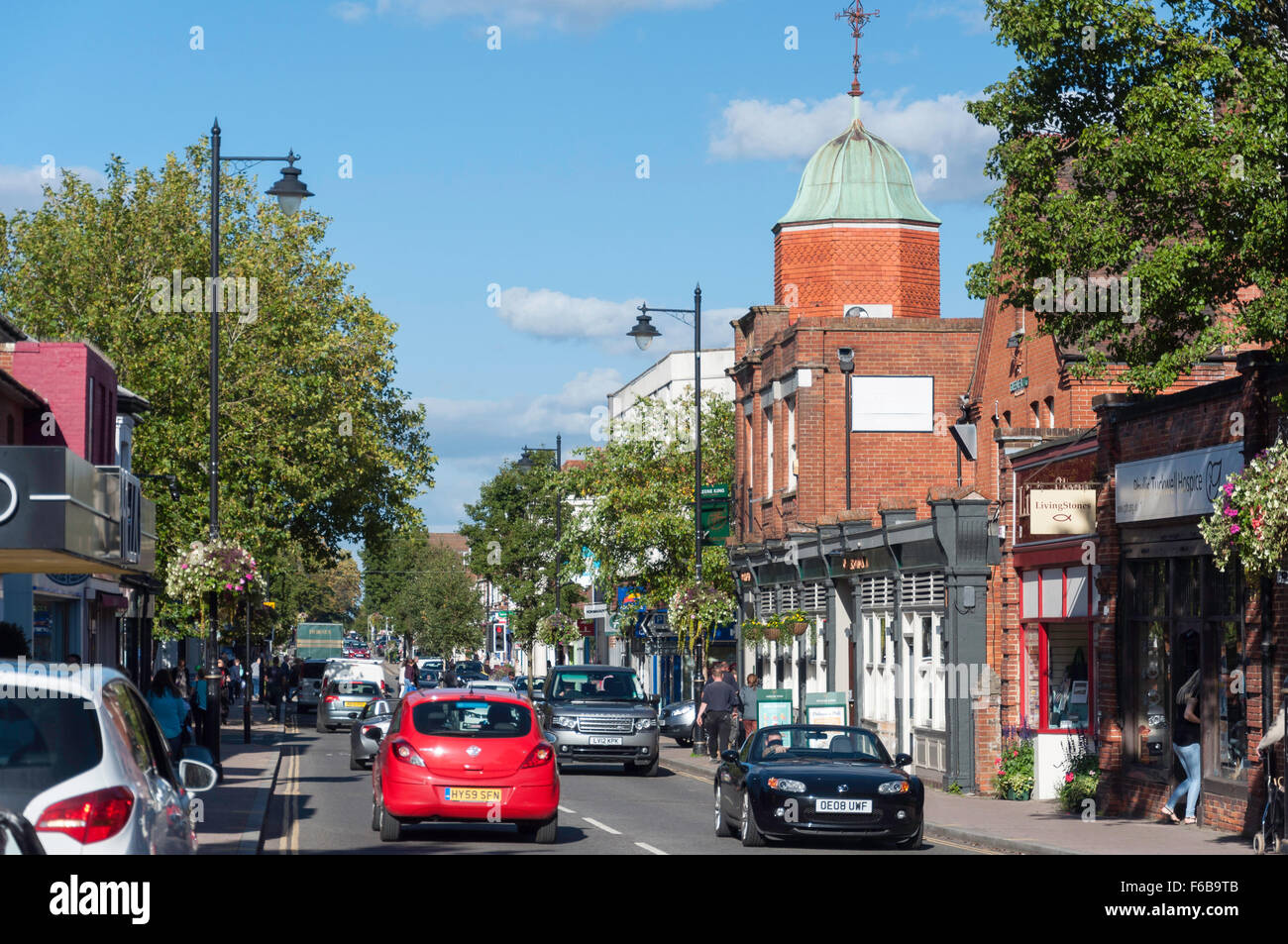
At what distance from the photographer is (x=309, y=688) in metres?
56.5

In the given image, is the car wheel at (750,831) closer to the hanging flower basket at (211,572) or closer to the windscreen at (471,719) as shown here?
the windscreen at (471,719)

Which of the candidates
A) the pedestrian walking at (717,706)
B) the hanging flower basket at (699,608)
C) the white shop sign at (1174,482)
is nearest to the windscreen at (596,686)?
the pedestrian walking at (717,706)

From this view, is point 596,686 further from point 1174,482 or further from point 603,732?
point 1174,482

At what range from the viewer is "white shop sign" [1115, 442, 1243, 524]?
2012 centimetres

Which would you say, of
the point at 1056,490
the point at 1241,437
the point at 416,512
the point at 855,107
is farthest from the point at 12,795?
the point at 416,512

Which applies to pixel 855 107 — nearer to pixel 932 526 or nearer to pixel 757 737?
pixel 932 526

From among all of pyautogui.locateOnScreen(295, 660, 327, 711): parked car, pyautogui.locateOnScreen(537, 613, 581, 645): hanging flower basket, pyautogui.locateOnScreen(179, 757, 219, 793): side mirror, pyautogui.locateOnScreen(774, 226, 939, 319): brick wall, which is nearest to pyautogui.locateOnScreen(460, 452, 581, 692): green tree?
pyautogui.locateOnScreen(537, 613, 581, 645): hanging flower basket

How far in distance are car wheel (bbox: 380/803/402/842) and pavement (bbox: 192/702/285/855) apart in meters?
1.22

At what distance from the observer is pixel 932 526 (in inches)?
1150

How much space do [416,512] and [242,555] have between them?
26865 millimetres

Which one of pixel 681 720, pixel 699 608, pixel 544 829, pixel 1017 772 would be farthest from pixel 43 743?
pixel 681 720

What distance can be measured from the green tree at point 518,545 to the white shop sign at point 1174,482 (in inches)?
2363

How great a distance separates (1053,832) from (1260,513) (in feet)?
18.4

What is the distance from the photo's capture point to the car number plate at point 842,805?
18.4m
